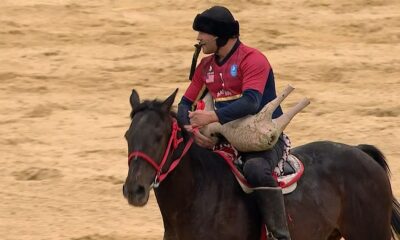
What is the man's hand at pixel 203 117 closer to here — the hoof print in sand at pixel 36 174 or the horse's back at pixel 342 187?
the horse's back at pixel 342 187

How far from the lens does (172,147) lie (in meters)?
7.29

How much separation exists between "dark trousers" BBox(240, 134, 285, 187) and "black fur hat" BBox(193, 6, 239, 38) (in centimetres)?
81

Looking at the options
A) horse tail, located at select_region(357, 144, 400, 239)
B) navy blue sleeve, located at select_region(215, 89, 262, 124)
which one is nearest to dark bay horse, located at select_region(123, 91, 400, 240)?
horse tail, located at select_region(357, 144, 400, 239)

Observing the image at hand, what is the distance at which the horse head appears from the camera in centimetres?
689

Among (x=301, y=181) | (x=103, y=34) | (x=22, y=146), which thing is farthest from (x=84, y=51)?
(x=301, y=181)

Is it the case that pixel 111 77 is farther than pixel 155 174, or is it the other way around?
pixel 111 77

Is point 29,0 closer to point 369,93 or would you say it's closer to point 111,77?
point 111,77

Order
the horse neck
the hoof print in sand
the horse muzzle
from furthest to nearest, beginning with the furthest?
the hoof print in sand, the horse neck, the horse muzzle

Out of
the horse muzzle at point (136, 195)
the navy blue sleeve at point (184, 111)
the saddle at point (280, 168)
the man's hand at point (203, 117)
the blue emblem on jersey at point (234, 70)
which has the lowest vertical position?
the saddle at point (280, 168)

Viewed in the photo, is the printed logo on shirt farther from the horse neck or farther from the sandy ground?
the sandy ground

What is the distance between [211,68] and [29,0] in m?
11.1

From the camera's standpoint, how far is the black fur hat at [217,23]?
7.60m

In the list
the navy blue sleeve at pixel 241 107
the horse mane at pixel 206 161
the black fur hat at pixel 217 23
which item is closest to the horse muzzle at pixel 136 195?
the horse mane at pixel 206 161

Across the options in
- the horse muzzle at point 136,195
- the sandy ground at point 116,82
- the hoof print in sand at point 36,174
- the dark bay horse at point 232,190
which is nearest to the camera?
the horse muzzle at point 136,195
